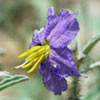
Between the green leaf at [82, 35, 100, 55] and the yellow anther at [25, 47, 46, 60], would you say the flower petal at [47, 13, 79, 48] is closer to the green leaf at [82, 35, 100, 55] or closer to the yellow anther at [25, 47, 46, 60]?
the yellow anther at [25, 47, 46, 60]

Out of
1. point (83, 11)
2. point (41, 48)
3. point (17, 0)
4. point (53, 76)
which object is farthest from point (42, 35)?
point (17, 0)

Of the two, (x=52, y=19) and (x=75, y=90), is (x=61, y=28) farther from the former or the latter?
(x=75, y=90)

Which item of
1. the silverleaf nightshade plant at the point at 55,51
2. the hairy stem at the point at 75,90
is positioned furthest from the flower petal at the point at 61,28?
the hairy stem at the point at 75,90

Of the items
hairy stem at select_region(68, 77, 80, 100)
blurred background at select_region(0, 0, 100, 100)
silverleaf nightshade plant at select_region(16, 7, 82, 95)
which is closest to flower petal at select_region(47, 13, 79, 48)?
silverleaf nightshade plant at select_region(16, 7, 82, 95)

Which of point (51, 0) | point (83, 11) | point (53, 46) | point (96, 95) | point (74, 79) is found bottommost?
point (96, 95)

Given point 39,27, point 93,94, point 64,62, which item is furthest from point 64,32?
point 39,27

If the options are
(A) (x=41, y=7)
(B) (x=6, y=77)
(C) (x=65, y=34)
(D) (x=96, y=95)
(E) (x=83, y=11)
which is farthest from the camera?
(A) (x=41, y=7)

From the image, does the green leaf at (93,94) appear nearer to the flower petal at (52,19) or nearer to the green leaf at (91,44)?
the green leaf at (91,44)

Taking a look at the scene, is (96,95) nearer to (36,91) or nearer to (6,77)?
(6,77)
